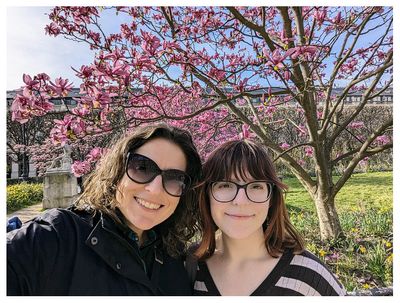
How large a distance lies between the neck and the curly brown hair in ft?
0.75

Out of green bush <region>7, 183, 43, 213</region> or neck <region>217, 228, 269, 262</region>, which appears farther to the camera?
green bush <region>7, 183, 43, 213</region>

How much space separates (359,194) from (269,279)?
24.0 feet

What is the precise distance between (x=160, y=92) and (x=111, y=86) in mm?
865

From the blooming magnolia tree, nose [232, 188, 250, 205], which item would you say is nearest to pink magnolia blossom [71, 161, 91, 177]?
the blooming magnolia tree

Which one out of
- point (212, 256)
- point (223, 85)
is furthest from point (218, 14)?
point (212, 256)

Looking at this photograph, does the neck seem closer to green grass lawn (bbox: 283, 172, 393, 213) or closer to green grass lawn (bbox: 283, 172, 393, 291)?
green grass lawn (bbox: 283, 172, 393, 291)

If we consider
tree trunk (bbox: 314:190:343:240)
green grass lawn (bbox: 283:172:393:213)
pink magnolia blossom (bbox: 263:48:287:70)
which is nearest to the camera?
pink magnolia blossom (bbox: 263:48:287:70)

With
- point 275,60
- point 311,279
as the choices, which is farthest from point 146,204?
point 275,60

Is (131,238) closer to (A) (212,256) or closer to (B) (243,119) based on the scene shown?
(A) (212,256)

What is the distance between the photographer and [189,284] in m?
1.29

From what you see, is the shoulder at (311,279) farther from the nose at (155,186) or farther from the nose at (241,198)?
the nose at (155,186)

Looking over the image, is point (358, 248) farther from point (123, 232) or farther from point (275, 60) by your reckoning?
point (123, 232)

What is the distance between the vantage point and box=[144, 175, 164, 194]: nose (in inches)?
49.1

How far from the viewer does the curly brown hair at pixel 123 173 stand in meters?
1.31
